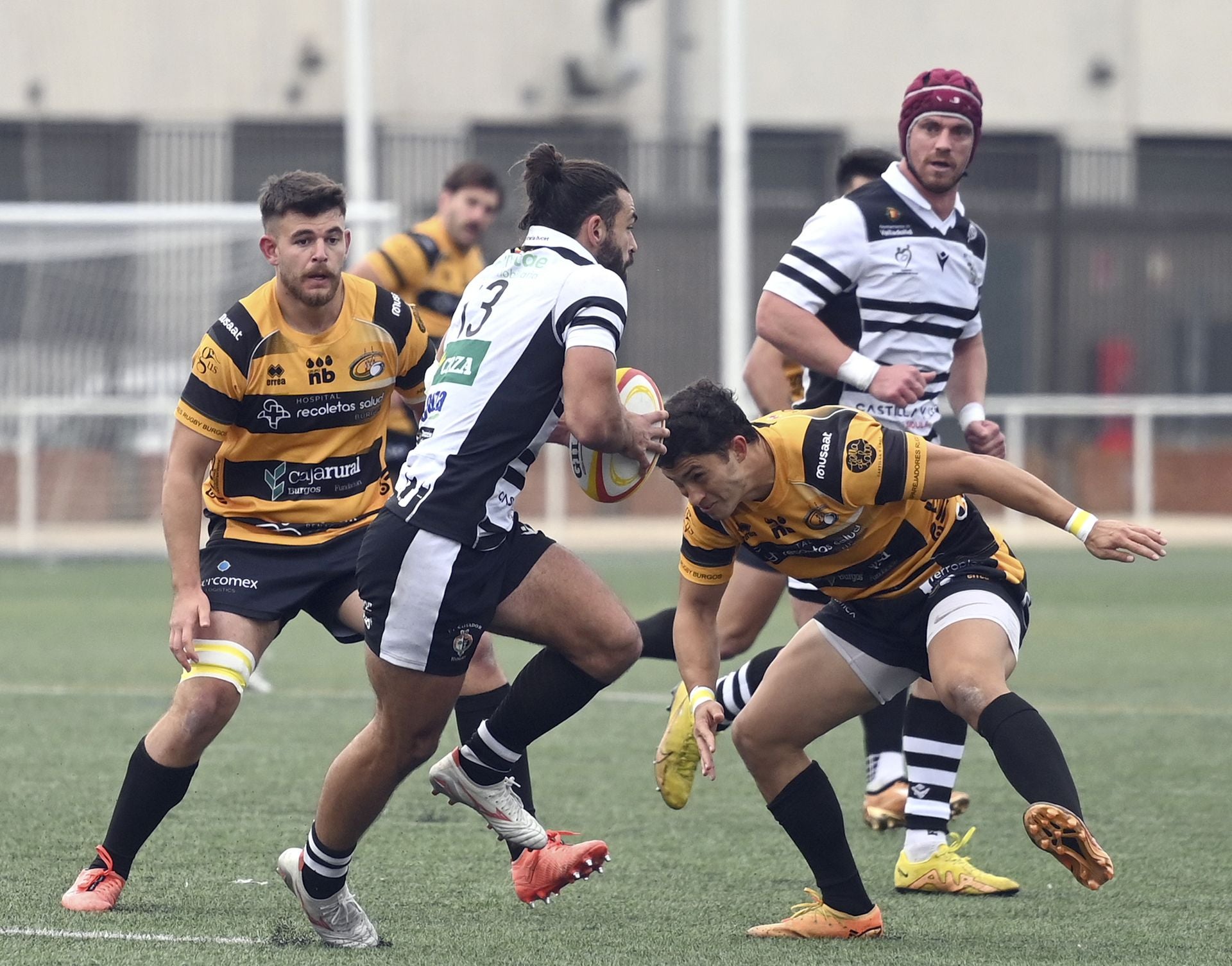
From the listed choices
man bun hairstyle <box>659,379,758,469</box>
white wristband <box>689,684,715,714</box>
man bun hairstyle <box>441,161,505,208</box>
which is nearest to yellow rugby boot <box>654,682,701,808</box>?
white wristband <box>689,684,715,714</box>

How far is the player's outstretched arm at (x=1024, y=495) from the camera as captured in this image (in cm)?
444

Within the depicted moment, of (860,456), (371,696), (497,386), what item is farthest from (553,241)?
(371,696)

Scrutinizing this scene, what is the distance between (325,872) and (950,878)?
1.73 meters

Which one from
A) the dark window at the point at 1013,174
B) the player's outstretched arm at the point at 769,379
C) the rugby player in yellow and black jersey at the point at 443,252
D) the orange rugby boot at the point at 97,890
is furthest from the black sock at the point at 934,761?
the dark window at the point at 1013,174

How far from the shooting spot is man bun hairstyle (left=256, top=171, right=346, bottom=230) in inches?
193

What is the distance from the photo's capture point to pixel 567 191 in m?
4.62

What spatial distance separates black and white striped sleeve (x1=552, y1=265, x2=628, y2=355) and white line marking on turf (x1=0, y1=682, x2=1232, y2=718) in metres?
4.60

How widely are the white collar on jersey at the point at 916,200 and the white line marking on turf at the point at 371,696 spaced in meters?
3.17

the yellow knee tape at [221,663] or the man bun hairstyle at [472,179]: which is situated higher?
the man bun hairstyle at [472,179]

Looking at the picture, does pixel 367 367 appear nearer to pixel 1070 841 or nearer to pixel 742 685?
pixel 742 685

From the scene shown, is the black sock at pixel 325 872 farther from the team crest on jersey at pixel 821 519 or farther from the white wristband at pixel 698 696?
the team crest on jersey at pixel 821 519

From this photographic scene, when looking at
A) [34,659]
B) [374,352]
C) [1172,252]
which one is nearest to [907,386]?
[374,352]

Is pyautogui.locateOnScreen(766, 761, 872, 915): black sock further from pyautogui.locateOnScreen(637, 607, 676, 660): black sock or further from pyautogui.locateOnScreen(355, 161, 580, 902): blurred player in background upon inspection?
pyautogui.locateOnScreen(355, 161, 580, 902): blurred player in background

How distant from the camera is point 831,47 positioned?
77.1 ft
